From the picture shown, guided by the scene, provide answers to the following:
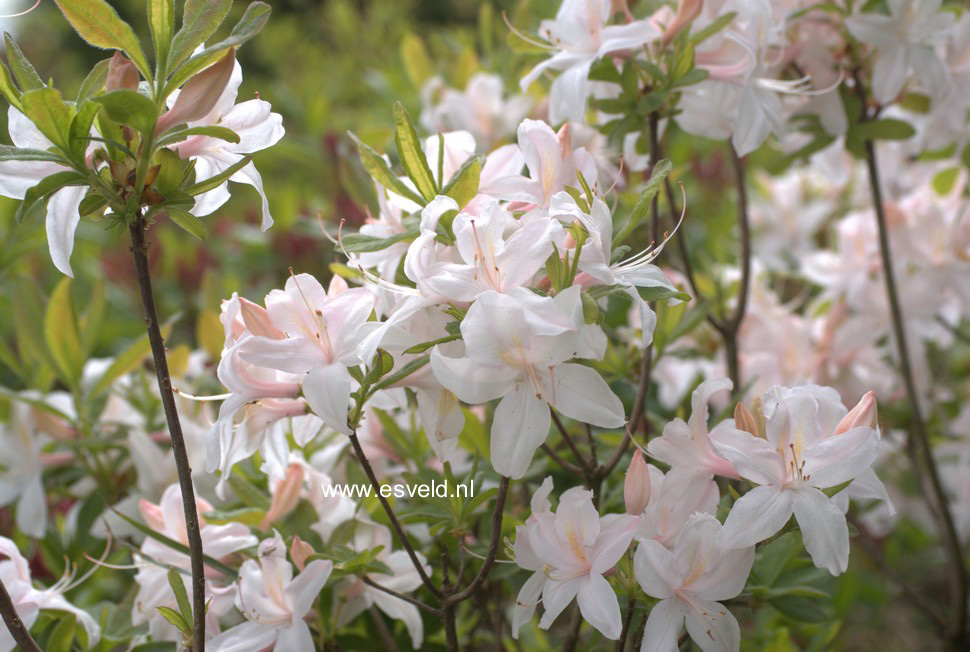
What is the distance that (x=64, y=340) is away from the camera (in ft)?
4.30

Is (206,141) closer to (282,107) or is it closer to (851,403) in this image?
(851,403)

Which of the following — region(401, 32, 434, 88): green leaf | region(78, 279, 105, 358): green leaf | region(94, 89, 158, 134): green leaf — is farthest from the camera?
region(401, 32, 434, 88): green leaf

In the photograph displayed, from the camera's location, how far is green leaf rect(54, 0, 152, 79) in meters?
0.69

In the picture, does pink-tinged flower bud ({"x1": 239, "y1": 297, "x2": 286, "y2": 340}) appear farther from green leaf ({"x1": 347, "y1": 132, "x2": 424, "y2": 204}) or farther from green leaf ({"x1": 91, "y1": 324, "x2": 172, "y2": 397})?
green leaf ({"x1": 91, "y1": 324, "x2": 172, "y2": 397})

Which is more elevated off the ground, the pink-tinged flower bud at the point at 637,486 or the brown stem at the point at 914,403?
the pink-tinged flower bud at the point at 637,486

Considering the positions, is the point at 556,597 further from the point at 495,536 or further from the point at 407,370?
the point at 407,370

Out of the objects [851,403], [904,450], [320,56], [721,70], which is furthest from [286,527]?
[320,56]

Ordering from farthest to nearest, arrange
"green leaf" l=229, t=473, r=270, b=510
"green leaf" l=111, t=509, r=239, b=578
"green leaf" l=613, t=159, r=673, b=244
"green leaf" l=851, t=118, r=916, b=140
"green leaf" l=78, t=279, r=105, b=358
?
"green leaf" l=78, t=279, r=105, b=358 → "green leaf" l=851, t=118, r=916, b=140 → "green leaf" l=229, t=473, r=270, b=510 → "green leaf" l=111, t=509, r=239, b=578 → "green leaf" l=613, t=159, r=673, b=244

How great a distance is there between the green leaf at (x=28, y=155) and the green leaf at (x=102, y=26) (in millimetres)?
89

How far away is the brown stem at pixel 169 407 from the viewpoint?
0.69 meters

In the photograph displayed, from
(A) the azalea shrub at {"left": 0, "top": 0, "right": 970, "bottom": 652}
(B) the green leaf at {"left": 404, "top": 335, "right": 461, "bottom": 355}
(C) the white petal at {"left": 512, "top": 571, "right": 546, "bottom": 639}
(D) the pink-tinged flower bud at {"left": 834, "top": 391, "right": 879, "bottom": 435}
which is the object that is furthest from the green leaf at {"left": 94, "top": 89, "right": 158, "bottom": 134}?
(D) the pink-tinged flower bud at {"left": 834, "top": 391, "right": 879, "bottom": 435}

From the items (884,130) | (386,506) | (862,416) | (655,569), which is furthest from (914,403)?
(386,506)

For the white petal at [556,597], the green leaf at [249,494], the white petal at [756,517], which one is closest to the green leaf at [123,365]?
the green leaf at [249,494]

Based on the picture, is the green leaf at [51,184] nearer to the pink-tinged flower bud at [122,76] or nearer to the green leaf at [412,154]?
the pink-tinged flower bud at [122,76]
